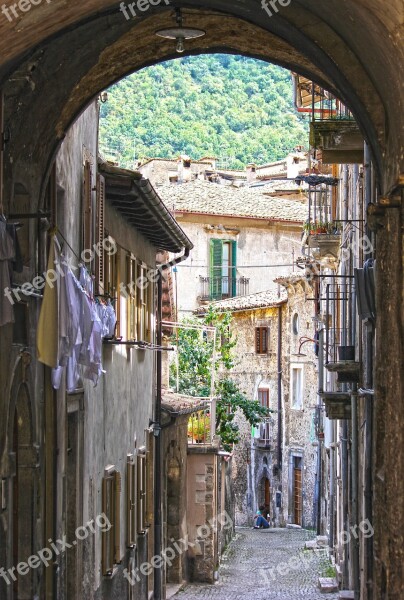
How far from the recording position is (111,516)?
19.0m

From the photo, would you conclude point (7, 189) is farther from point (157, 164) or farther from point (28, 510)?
point (157, 164)

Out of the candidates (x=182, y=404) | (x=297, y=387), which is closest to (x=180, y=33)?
(x=182, y=404)

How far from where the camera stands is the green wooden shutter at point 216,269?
2076 inches

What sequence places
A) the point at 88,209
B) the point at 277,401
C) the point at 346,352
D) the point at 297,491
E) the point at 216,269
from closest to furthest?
1. the point at 88,209
2. the point at 346,352
3. the point at 297,491
4. the point at 277,401
5. the point at 216,269

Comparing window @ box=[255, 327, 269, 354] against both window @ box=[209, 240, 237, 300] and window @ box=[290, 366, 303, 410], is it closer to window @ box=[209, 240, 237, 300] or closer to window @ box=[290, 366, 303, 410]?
window @ box=[290, 366, 303, 410]

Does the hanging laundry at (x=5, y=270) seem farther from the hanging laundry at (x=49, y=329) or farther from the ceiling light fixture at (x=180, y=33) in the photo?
the ceiling light fixture at (x=180, y=33)

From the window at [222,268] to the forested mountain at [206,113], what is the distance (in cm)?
2837

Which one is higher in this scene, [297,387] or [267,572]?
[297,387]

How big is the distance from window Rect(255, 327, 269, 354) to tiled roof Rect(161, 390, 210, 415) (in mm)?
18845

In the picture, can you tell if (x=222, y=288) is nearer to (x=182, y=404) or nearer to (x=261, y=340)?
(x=261, y=340)

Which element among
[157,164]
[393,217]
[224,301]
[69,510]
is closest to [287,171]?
[157,164]

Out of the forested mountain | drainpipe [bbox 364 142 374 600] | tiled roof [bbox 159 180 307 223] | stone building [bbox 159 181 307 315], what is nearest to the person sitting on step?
stone building [bbox 159 181 307 315]

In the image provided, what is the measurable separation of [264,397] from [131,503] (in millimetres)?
28669

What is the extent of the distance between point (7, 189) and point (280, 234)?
42.1m
